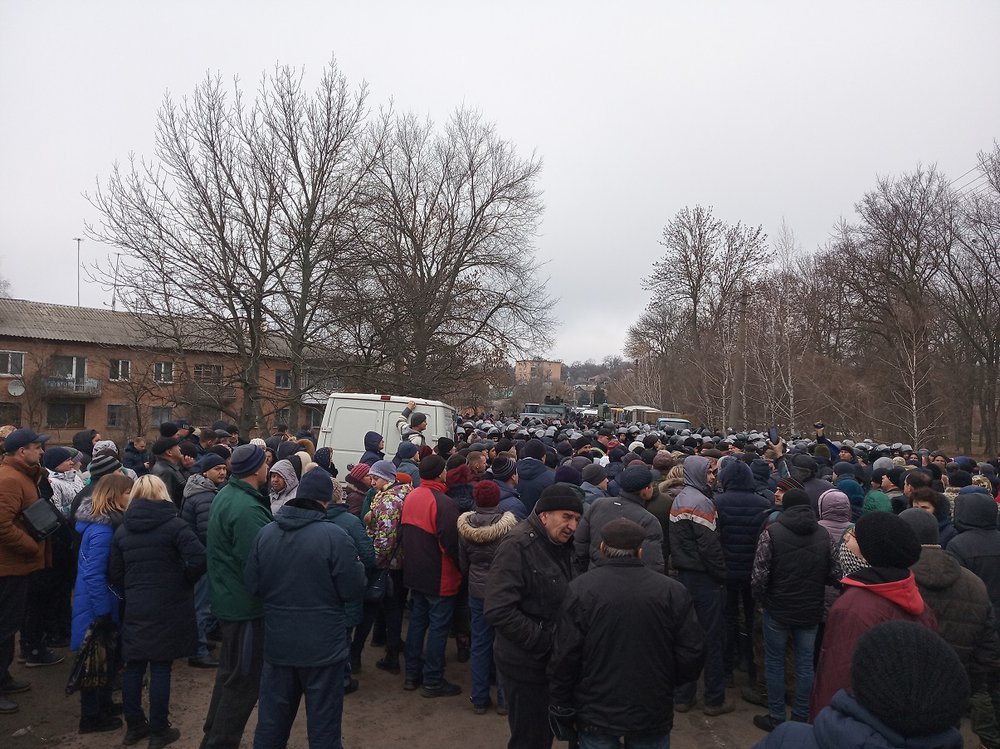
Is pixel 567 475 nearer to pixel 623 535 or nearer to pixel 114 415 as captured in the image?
pixel 623 535

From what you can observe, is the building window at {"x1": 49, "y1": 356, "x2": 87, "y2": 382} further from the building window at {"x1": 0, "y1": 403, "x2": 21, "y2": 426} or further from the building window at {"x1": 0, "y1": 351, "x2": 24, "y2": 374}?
the building window at {"x1": 0, "y1": 403, "x2": 21, "y2": 426}

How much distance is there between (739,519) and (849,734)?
4.17 metres

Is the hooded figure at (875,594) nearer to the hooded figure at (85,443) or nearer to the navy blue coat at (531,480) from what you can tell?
the navy blue coat at (531,480)

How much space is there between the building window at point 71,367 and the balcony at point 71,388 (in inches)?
10.2

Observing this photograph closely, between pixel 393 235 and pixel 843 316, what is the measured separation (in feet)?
80.2

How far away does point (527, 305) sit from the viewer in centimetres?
3080

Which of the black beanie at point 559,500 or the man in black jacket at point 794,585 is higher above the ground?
the black beanie at point 559,500

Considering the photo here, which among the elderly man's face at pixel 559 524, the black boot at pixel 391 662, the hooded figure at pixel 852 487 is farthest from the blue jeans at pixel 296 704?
the hooded figure at pixel 852 487

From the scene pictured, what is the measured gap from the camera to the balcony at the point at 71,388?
3809cm

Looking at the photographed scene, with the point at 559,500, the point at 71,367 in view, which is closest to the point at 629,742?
the point at 559,500

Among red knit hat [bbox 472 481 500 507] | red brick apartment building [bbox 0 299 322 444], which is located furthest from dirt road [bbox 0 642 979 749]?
red brick apartment building [bbox 0 299 322 444]

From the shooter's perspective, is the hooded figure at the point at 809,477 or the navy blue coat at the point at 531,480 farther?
the navy blue coat at the point at 531,480

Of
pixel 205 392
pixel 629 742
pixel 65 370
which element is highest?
pixel 65 370

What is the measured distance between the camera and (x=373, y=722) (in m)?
5.08
